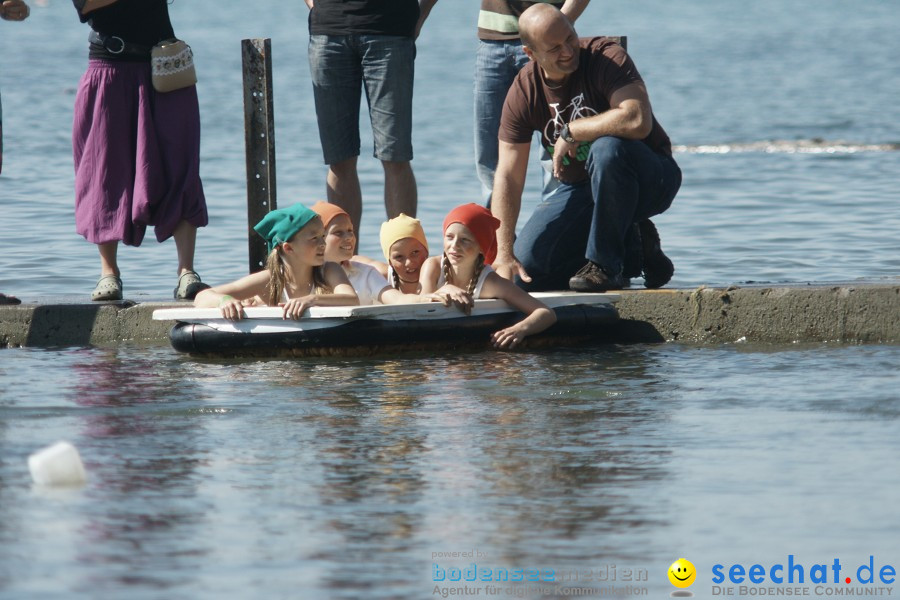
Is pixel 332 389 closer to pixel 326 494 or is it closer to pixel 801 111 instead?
pixel 326 494

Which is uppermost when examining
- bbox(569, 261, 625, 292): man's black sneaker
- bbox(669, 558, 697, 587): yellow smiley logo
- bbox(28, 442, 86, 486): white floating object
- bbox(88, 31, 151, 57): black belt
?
bbox(88, 31, 151, 57): black belt

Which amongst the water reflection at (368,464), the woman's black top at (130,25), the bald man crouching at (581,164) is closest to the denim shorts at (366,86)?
the bald man crouching at (581,164)

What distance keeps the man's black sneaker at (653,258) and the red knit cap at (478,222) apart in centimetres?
88

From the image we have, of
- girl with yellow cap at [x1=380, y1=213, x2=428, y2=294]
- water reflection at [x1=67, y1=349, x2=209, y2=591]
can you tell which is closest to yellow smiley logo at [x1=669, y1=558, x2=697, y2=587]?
water reflection at [x1=67, y1=349, x2=209, y2=591]

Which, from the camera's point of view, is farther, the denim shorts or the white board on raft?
the denim shorts

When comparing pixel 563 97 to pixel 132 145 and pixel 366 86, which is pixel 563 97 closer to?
pixel 366 86

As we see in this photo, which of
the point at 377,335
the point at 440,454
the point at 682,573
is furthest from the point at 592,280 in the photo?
the point at 682,573

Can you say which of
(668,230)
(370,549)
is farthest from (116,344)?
(668,230)

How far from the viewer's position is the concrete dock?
7332 millimetres

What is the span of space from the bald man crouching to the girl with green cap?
81cm

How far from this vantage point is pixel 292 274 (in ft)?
24.1

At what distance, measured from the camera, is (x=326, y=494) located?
484 cm

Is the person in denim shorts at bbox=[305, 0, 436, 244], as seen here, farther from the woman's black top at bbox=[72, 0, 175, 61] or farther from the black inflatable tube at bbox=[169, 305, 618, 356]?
the black inflatable tube at bbox=[169, 305, 618, 356]

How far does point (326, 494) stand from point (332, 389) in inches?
63.8
